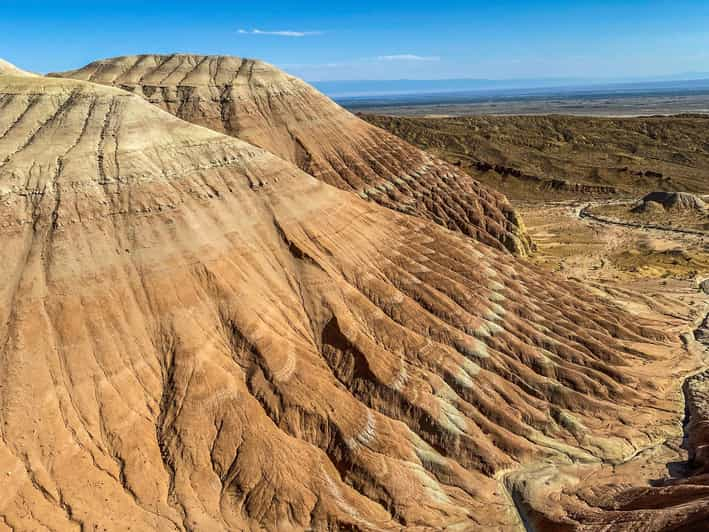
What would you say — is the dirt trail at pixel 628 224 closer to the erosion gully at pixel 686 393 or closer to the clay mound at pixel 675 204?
the clay mound at pixel 675 204

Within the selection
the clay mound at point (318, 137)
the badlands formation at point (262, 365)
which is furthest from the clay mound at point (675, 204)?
the badlands formation at point (262, 365)

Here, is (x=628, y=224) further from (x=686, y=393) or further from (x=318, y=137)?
(x=686, y=393)

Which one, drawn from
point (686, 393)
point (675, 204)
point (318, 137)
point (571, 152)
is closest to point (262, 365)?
point (686, 393)

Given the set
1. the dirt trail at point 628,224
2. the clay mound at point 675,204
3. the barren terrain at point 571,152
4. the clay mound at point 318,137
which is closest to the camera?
the clay mound at point 318,137

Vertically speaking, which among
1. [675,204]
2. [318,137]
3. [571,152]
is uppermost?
[318,137]

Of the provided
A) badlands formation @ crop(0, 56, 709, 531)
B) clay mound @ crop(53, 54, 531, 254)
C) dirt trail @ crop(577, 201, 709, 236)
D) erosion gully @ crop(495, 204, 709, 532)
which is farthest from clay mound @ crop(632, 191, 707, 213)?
badlands formation @ crop(0, 56, 709, 531)
